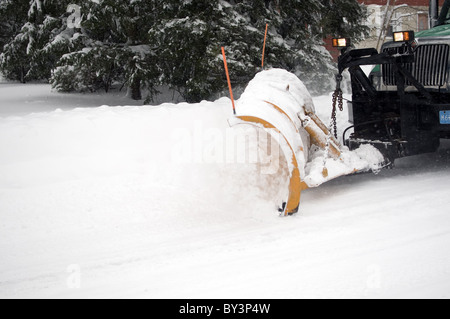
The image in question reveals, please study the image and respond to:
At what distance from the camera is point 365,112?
5816 mm

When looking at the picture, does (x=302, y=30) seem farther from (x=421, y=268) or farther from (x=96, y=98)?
(x=421, y=268)

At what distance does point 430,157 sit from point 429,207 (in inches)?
96.6

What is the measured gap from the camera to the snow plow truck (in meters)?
4.11

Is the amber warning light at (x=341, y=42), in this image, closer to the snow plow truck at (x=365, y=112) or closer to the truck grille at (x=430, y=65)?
the snow plow truck at (x=365, y=112)

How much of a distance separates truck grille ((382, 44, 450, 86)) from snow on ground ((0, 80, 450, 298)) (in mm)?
1143

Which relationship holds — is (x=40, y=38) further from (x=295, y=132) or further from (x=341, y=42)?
(x=295, y=132)

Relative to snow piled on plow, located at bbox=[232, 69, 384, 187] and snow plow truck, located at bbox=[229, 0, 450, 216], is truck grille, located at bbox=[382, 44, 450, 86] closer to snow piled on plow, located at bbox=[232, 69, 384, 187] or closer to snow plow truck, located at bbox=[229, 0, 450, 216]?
snow plow truck, located at bbox=[229, 0, 450, 216]

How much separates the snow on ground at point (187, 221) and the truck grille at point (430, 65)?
1.14 meters

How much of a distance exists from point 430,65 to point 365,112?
3.16ft

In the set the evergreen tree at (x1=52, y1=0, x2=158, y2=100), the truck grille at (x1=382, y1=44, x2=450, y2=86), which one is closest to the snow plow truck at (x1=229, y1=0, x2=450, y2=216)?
the truck grille at (x1=382, y1=44, x2=450, y2=86)

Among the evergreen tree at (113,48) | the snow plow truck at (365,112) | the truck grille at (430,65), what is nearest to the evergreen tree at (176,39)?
the evergreen tree at (113,48)

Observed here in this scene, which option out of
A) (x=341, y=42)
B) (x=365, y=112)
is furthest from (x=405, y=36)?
(x=365, y=112)

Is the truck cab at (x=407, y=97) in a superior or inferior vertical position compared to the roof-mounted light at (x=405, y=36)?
inferior

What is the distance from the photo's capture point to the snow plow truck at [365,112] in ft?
13.5
